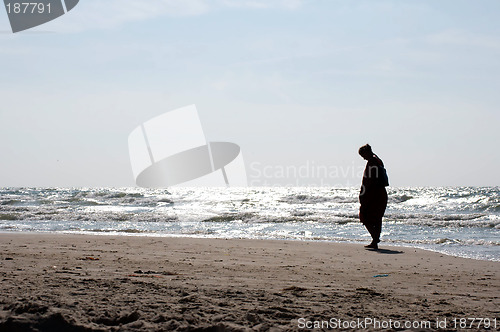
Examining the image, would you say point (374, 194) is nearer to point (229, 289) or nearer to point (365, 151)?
point (365, 151)

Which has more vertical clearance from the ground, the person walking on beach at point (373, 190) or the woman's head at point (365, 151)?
the woman's head at point (365, 151)

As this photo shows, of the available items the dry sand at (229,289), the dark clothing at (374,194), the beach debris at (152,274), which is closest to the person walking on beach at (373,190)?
the dark clothing at (374,194)

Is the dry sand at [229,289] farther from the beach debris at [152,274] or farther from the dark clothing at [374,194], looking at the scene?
the dark clothing at [374,194]

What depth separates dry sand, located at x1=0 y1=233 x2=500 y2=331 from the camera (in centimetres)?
288

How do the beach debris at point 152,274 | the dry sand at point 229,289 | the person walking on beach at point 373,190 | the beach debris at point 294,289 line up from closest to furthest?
1. the dry sand at point 229,289
2. the beach debris at point 294,289
3. the beach debris at point 152,274
4. the person walking on beach at point 373,190

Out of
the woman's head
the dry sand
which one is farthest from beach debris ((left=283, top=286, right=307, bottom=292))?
the woman's head

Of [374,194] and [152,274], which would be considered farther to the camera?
[374,194]

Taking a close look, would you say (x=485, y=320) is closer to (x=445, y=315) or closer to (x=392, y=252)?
(x=445, y=315)

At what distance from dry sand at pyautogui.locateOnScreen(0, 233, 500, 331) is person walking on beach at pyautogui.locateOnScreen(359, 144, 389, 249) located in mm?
1143

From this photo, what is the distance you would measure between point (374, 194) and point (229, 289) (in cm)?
476

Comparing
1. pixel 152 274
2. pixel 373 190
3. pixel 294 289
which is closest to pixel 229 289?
pixel 294 289

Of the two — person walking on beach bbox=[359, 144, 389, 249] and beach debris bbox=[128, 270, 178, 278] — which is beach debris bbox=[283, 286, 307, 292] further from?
person walking on beach bbox=[359, 144, 389, 249]

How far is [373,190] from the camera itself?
8.00 metres

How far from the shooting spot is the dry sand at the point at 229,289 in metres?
2.88
